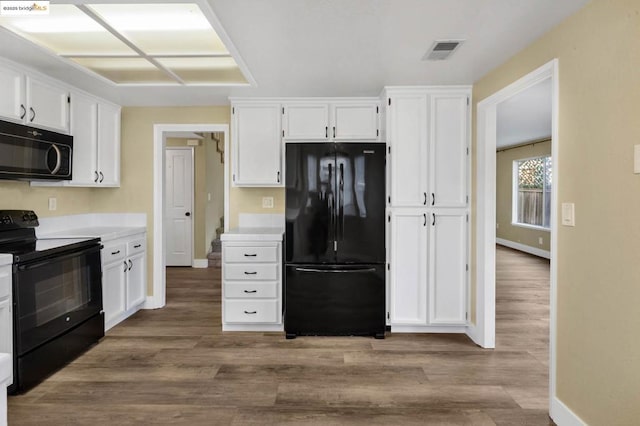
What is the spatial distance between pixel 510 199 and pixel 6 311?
955 centimetres

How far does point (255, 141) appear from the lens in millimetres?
3746

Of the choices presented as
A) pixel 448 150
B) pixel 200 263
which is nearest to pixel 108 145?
pixel 200 263

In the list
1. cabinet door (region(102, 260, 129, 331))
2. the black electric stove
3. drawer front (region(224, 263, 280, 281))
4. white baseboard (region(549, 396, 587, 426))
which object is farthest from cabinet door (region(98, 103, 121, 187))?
white baseboard (region(549, 396, 587, 426))

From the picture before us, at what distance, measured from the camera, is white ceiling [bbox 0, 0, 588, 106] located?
1.99 meters

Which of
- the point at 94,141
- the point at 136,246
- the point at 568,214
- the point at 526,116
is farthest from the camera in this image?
the point at 526,116

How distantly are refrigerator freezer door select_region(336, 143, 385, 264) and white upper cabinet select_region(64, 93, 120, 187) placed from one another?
2.36 meters

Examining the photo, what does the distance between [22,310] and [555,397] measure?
3332mm

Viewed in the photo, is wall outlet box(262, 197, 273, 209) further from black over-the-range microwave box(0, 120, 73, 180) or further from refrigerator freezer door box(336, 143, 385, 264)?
black over-the-range microwave box(0, 120, 73, 180)

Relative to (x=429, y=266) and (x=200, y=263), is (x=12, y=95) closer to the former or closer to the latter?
(x=429, y=266)

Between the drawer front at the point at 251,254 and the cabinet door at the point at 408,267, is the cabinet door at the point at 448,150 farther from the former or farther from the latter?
the drawer front at the point at 251,254

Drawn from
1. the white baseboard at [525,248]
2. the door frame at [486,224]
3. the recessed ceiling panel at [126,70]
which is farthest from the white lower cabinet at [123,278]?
the white baseboard at [525,248]

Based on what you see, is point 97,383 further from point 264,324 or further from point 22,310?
point 264,324

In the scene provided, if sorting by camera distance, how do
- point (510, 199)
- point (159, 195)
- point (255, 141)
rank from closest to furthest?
1. point (255, 141)
2. point (159, 195)
3. point (510, 199)

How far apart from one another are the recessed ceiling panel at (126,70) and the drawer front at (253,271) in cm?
178
